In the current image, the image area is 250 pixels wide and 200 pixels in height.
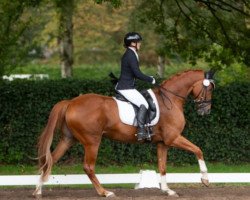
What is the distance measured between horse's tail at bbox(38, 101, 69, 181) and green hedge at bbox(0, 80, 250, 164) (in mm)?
5756

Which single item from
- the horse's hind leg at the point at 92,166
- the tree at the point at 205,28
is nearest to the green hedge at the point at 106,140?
the tree at the point at 205,28

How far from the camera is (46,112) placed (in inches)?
712

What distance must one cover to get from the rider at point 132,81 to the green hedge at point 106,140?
226 inches

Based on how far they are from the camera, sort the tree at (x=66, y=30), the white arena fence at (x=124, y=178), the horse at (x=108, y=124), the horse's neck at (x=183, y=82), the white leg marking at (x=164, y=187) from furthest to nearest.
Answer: the tree at (x=66, y=30) → the white arena fence at (x=124, y=178) → the horse's neck at (x=183, y=82) → the white leg marking at (x=164, y=187) → the horse at (x=108, y=124)

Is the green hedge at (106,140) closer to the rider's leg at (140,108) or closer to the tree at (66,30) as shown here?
the tree at (66,30)

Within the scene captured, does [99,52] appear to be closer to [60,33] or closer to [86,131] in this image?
[60,33]

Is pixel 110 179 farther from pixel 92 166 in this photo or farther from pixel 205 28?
pixel 205 28

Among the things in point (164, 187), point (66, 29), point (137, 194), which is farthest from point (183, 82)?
point (66, 29)

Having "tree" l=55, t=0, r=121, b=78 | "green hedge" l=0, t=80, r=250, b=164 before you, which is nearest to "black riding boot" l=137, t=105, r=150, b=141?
"green hedge" l=0, t=80, r=250, b=164

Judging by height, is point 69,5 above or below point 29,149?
above

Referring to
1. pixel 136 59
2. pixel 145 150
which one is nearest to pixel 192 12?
pixel 145 150

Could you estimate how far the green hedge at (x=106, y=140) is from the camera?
1806cm

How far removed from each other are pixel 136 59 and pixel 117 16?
29.7 metres

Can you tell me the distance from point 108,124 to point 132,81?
33.3 inches
